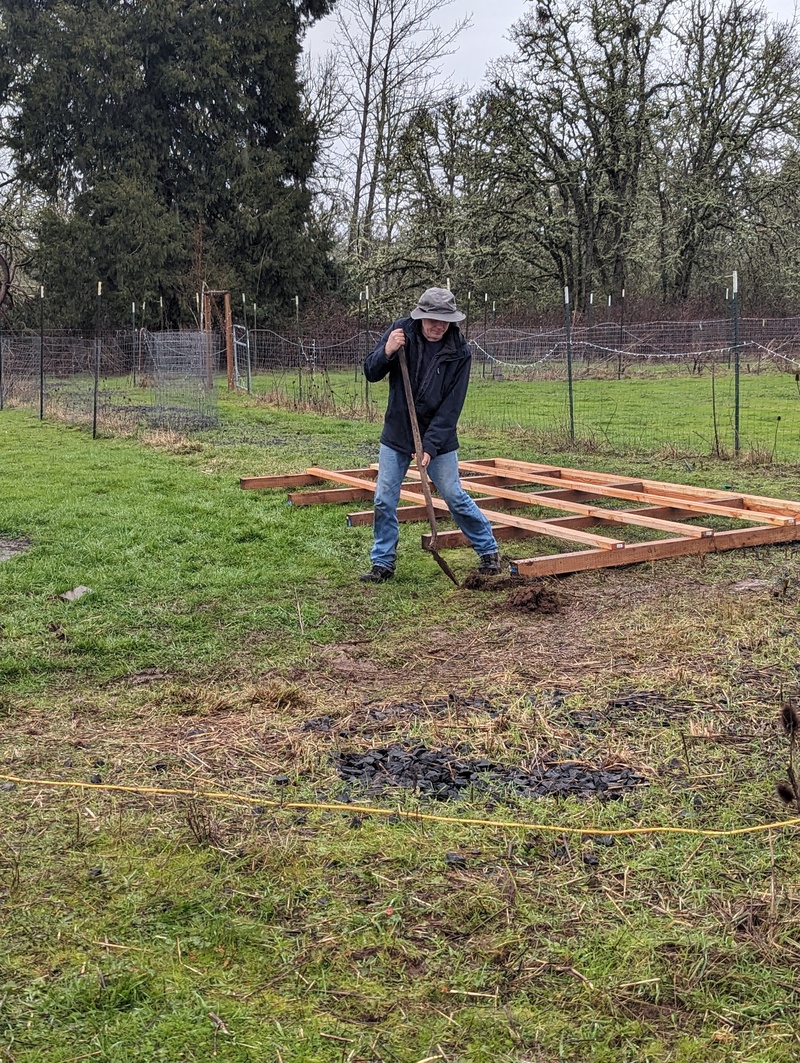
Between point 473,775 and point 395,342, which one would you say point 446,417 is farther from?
point 473,775

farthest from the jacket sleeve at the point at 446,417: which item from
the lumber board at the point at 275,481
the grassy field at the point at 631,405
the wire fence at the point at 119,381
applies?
the wire fence at the point at 119,381

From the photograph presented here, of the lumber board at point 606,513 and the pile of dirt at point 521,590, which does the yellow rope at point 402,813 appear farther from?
the lumber board at point 606,513

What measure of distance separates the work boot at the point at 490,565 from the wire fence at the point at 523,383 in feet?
18.4

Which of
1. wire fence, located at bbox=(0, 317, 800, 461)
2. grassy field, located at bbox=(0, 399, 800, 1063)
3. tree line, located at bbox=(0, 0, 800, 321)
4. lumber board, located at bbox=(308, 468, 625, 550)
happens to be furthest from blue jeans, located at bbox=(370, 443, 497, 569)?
tree line, located at bbox=(0, 0, 800, 321)

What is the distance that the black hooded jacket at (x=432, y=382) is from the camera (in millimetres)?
6035

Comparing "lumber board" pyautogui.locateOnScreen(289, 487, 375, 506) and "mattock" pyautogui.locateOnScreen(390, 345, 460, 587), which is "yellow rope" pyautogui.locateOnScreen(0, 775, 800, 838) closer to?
"mattock" pyautogui.locateOnScreen(390, 345, 460, 587)

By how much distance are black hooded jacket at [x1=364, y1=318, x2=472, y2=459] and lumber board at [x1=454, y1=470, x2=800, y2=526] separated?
2.38 m

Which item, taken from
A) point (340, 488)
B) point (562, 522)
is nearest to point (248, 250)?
point (340, 488)

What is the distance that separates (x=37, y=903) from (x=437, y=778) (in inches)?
53.0

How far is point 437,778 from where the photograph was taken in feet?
11.1

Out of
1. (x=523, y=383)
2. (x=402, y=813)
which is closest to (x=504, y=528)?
(x=402, y=813)

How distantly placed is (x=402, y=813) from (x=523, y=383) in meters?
19.3

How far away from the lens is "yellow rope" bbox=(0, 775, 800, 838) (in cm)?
293

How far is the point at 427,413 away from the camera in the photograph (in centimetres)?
611
